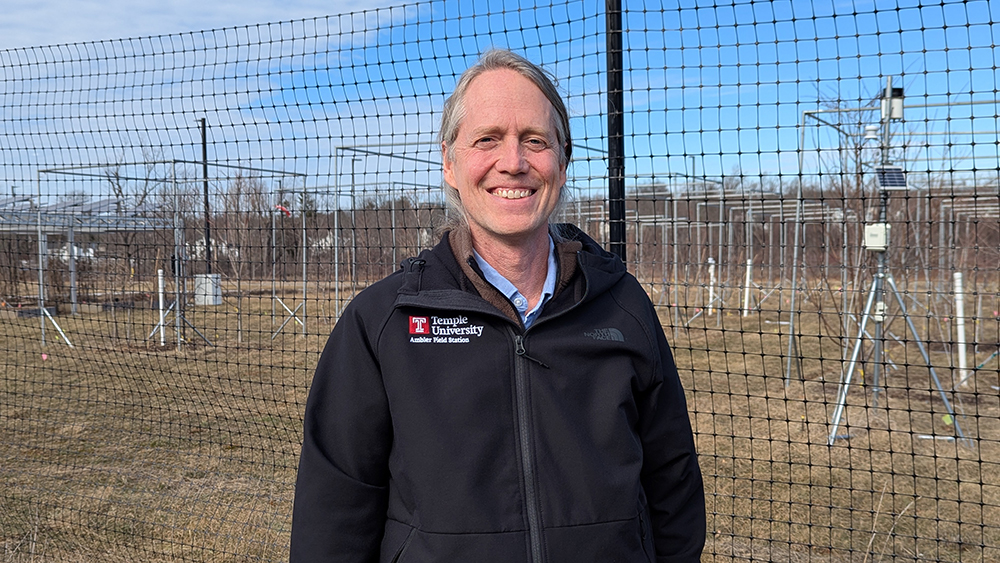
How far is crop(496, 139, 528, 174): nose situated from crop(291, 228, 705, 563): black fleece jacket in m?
0.20

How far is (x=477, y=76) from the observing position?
1.73 m

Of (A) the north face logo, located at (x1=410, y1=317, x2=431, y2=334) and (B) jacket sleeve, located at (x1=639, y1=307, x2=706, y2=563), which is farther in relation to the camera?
(B) jacket sleeve, located at (x1=639, y1=307, x2=706, y2=563)

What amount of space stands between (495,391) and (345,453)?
335 millimetres

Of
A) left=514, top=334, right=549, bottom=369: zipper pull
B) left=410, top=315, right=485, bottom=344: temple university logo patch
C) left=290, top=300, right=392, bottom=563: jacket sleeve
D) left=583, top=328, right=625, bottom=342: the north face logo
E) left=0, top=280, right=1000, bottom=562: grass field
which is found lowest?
left=0, top=280, right=1000, bottom=562: grass field

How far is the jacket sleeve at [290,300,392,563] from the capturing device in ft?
5.32

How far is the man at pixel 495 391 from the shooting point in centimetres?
157

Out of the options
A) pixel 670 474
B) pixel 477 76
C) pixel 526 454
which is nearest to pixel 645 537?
pixel 670 474

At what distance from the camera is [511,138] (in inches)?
66.7

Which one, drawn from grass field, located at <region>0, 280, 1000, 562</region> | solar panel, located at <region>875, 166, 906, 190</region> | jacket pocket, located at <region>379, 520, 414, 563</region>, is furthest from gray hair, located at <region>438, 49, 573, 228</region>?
solar panel, located at <region>875, 166, 906, 190</region>

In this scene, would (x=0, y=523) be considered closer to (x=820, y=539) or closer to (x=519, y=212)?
(x=519, y=212)

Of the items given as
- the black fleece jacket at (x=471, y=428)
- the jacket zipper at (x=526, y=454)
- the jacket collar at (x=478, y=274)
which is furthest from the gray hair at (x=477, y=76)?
the jacket zipper at (x=526, y=454)

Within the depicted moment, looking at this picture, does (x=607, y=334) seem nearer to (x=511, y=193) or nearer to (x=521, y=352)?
(x=521, y=352)

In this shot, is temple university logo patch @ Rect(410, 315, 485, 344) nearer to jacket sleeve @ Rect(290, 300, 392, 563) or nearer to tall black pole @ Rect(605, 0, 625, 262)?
jacket sleeve @ Rect(290, 300, 392, 563)

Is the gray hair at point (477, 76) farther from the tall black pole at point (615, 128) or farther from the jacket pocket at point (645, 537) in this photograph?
the tall black pole at point (615, 128)
